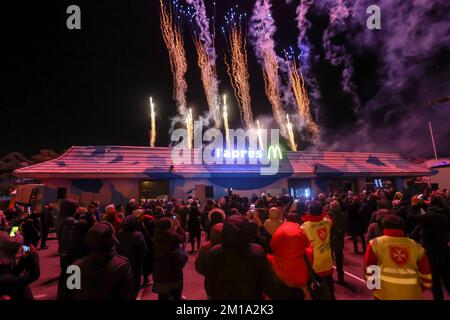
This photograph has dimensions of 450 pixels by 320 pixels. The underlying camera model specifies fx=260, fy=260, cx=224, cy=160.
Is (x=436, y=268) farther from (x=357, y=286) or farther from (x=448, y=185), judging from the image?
(x=448, y=185)

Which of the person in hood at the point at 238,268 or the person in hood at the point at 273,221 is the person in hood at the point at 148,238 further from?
the person in hood at the point at 238,268

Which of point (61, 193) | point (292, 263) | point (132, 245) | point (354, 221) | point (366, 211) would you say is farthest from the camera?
point (61, 193)

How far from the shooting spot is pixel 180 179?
21453 mm

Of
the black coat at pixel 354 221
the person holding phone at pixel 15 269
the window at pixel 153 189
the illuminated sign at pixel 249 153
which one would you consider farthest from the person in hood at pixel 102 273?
the illuminated sign at pixel 249 153

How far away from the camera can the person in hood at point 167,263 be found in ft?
15.7

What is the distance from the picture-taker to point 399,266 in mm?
3566

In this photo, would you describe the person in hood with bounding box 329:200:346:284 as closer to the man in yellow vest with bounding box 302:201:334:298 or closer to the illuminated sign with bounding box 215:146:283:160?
the man in yellow vest with bounding box 302:201:334:298

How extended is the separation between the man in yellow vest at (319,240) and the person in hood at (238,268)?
7.86 feet

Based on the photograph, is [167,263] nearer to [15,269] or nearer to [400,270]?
[15,269]

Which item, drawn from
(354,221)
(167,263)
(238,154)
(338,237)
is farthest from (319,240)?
(238,154)

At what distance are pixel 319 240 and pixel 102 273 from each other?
3884 millimetres

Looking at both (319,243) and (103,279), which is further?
(319,243)
